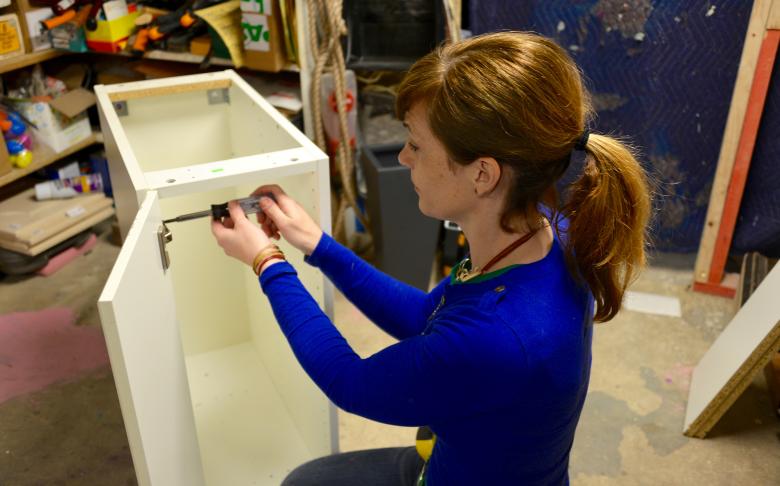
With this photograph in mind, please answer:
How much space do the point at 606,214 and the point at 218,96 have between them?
107cm

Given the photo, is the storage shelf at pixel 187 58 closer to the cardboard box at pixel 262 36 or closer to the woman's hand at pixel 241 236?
the cardboard box at pixel 262 36

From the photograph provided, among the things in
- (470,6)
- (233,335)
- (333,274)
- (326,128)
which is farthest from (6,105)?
(333,274)

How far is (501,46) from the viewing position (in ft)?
2.81

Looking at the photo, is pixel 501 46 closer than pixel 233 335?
Yes

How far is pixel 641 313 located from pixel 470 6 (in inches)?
45.5

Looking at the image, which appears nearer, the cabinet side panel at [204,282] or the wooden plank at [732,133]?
the cabinet side panel at [204,282]

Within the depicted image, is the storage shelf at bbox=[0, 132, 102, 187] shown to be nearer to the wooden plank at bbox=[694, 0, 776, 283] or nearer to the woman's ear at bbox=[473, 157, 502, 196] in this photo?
the woman's ear at bbox=[473, 157, 502, 196]

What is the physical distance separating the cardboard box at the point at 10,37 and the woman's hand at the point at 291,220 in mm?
1600

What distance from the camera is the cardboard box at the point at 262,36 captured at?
2.05 metres

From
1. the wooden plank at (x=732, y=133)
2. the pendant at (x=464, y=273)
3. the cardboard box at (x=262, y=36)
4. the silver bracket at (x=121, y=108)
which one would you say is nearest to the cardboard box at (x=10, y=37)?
the cardboard box at (x=262, y=36)

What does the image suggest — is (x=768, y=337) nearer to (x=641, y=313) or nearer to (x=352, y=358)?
(x=641, y=313)

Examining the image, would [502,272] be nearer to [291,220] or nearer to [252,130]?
[291,220]

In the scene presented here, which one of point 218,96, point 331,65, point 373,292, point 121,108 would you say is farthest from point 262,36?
point 373,292

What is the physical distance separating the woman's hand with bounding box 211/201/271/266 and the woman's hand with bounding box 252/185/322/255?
0.24 feet
